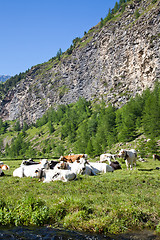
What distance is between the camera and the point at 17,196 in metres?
10.3

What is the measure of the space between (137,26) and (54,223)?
140m

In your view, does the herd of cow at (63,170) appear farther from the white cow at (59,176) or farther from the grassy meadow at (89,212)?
the grassy meadow at (89,212)

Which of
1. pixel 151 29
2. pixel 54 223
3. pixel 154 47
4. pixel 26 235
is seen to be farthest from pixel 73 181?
pixel 151 29

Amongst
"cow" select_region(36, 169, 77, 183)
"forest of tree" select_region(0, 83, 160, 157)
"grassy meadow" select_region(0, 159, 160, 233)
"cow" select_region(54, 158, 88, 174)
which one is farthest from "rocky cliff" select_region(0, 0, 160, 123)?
"grassy meadow" select_region(0, 159, 160, 233)

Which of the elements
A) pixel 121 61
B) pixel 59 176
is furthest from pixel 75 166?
pixel 121 61

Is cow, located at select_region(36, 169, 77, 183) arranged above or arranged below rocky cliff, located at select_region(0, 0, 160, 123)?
below

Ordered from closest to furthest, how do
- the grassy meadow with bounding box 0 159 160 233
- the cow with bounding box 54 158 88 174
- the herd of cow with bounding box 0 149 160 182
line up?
the grassy meadow with bounding box 0 159 160 233 < the herd of cow with bounding box 0 149 160 182 < the cow with bounding box 54 158 88 174

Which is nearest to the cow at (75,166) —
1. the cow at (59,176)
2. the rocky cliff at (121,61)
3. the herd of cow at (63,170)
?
the herd of cow at (63,170)

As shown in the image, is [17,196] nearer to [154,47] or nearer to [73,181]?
[73,181]

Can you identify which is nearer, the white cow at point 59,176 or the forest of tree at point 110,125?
the white cow at point 59,176

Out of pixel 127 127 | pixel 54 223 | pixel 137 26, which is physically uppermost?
pixel 137 26

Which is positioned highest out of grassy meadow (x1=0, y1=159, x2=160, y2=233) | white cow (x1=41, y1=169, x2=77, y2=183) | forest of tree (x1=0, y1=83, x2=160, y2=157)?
forest of tree (x1=0, y1=83, x2=160, y2=157)

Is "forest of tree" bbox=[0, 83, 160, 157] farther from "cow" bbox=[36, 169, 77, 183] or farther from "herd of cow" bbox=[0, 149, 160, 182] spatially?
"cow" bbox=[36, 169, 77, 183]

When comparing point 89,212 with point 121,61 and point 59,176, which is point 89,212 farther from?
point 121,61
